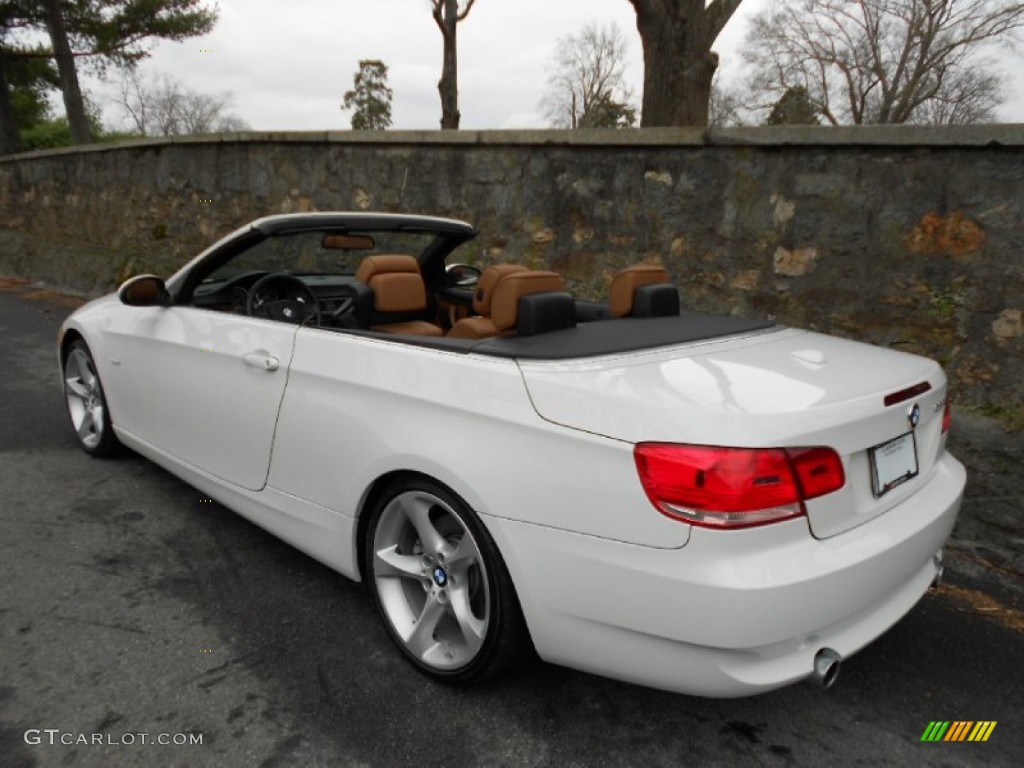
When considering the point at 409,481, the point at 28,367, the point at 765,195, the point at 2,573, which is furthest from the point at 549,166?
the point at 28,367

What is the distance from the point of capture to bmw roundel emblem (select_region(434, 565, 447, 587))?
218cm

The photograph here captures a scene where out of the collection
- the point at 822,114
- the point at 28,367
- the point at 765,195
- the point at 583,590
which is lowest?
the point at 28,367

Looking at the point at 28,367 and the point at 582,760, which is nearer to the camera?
the point at 582,760

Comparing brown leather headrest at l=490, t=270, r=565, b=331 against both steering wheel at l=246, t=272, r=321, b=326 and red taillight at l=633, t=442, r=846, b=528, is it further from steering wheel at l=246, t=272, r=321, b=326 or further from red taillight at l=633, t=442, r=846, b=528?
steering wheel at l=246, t=272, r=321, b=326

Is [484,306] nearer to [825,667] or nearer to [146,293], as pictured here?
[146,293]

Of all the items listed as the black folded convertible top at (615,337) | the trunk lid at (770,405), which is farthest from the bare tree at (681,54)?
the trunk lid at (770,405)

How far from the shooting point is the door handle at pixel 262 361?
2619 mm

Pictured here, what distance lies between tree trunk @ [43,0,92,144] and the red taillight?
1870cm

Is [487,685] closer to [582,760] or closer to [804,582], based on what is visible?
[582,760]

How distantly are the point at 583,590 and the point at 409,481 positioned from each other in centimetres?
67

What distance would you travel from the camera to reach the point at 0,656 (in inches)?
89.6

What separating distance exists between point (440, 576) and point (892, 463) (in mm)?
1374

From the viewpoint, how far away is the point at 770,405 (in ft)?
5.73

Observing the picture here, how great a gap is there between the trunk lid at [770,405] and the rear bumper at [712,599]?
112 millimetres
